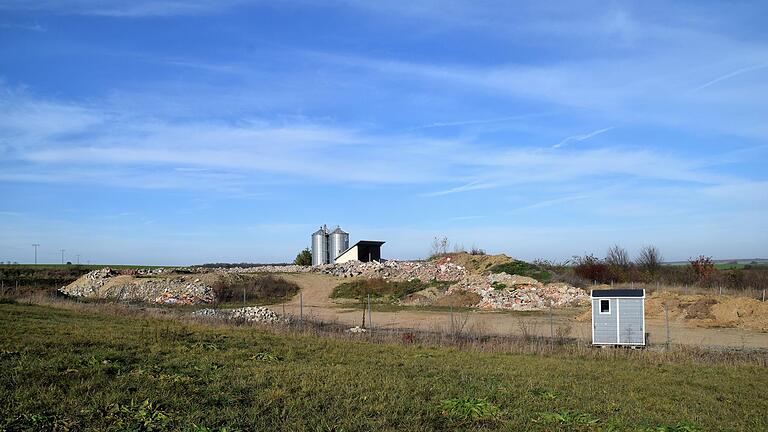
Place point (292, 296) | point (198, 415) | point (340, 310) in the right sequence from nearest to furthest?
point (198, 415) < point (340, 310) < point (292, 296)

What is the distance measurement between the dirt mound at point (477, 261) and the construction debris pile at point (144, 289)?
80.3 ft

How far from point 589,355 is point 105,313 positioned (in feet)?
63.6

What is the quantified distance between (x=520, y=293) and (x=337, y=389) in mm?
33123

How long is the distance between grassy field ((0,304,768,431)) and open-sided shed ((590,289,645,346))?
4510mm

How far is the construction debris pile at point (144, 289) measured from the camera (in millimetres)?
44931

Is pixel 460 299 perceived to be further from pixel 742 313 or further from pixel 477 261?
pixel 477 261

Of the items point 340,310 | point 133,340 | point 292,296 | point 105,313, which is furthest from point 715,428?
point 292,296

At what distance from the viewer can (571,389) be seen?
11.1 meters

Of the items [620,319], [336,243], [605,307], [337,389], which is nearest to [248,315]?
[605,307]

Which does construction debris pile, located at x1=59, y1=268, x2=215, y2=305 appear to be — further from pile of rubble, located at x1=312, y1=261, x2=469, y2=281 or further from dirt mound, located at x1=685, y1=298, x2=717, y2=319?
dirt mound, located at x1=685, y1=298, x2=717, y2=319

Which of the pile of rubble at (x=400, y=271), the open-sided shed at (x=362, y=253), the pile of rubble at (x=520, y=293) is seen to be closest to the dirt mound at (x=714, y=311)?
the pile of rubble at (x=520, y=293)

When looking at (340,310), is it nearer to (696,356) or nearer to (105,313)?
(105,313)

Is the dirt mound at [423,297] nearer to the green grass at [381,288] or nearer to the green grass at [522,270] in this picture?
the green grass at [381,288]

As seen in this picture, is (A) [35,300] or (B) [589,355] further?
(A) [35,300]
